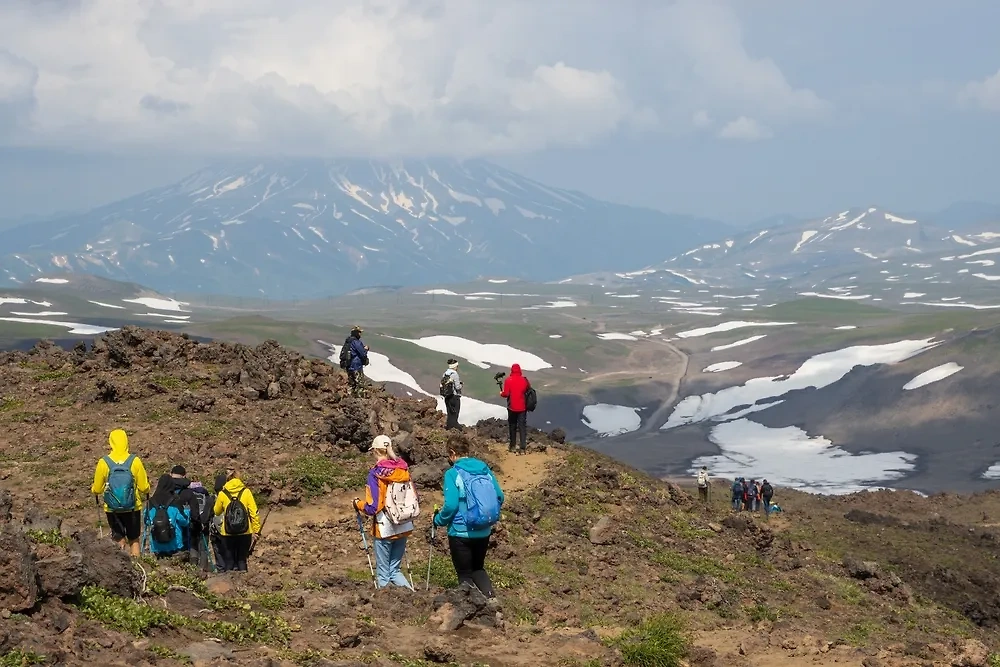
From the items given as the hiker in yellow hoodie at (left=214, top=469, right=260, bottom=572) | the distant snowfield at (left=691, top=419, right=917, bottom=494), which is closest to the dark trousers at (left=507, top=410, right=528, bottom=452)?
the hiker in yellow hoodie at (left=214, top=469, right=260, bottom=572)

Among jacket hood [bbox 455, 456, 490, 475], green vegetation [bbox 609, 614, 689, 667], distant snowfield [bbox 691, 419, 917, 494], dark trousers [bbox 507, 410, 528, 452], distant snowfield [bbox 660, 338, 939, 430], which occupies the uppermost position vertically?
jacket hood [bbox 455, 456, 490, 475]

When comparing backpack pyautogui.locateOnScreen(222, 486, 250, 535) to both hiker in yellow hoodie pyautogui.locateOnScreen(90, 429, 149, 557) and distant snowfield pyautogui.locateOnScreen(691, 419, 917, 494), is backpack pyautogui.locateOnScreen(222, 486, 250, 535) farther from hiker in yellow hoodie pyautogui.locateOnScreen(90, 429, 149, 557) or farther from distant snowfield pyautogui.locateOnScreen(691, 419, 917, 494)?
distant snowfield pyautogui.locateOnScreen(691, 419, 917, 494)

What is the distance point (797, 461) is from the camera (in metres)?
92.0

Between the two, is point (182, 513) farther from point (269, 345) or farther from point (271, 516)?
point (269, 345)

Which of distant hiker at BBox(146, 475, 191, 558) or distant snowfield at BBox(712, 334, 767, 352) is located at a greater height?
distant hiker at BBox(146, 475, 191, 558)

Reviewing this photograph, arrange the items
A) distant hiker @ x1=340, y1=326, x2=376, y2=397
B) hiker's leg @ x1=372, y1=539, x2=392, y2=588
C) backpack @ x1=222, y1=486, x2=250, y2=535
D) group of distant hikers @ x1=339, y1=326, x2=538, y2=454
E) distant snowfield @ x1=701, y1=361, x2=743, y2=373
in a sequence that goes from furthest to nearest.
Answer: distant snowfield @ x1=701, y1=361, x2=743, y2=373 < distant hiker @ x1=340, y1=326, x2=376, y2=397 < group of distant hikers @ x1=339, y1=326, x2=538, y2=454 < backpack @ x1=222, y1=486, x2=250, y2=535 < hiker's leg @ x1=372, y1=539, x2=392, y2=588

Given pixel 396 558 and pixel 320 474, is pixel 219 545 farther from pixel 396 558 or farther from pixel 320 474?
pixel 320 474

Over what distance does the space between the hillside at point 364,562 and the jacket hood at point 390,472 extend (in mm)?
1509

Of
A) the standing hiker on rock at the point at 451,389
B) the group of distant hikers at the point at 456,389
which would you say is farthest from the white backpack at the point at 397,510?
the standing hiker on rock at the point at 451,389

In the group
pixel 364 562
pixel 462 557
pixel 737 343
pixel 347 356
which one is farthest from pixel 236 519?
pixel 737 343

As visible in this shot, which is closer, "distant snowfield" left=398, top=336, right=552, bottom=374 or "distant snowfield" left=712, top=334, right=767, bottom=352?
"distant snowfield" left=398, top=336, right=552, bottom=374

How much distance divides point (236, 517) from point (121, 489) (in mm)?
1954

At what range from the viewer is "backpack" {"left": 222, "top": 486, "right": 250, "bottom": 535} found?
13.6 meters

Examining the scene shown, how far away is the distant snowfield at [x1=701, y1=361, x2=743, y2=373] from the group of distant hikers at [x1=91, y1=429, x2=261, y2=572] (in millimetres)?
134044
